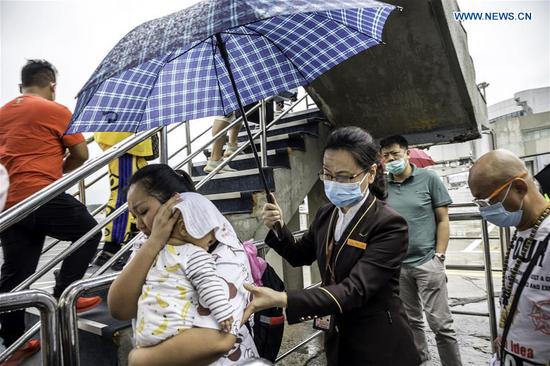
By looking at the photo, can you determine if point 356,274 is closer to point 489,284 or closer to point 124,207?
point 124,207

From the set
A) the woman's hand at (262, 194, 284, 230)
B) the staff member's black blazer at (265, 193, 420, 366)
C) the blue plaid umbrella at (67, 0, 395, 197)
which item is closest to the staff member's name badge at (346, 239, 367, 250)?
the staff member's black blazer at (265, 193, 420, 366)

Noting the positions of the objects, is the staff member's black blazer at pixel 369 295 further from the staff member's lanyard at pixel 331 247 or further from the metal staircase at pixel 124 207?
the metal staircase at pixel 124 207

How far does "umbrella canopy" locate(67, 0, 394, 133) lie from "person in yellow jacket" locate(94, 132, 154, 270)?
3.64 feet

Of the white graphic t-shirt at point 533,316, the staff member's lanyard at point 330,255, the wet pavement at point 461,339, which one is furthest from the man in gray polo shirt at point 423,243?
the staff member's lanyard at point 330,255

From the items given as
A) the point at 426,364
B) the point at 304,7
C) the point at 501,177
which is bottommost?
the point at 426,364

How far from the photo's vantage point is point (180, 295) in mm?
1067

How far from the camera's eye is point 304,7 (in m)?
1.31

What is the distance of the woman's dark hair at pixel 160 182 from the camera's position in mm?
1255

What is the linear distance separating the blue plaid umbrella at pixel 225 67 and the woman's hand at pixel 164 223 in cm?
67

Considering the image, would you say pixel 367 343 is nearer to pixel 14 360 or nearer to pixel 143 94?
pixel 143 94

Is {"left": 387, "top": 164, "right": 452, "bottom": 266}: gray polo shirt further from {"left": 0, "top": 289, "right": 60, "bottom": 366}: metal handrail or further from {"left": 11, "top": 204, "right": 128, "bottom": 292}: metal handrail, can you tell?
{"left": 0, "top": 289, "right": 60, "bottom": 366}: metal handrail

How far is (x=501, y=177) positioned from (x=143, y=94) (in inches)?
71.1

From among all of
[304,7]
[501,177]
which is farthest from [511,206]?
[304,7]

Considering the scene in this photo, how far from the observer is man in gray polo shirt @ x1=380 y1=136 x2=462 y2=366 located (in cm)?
273
